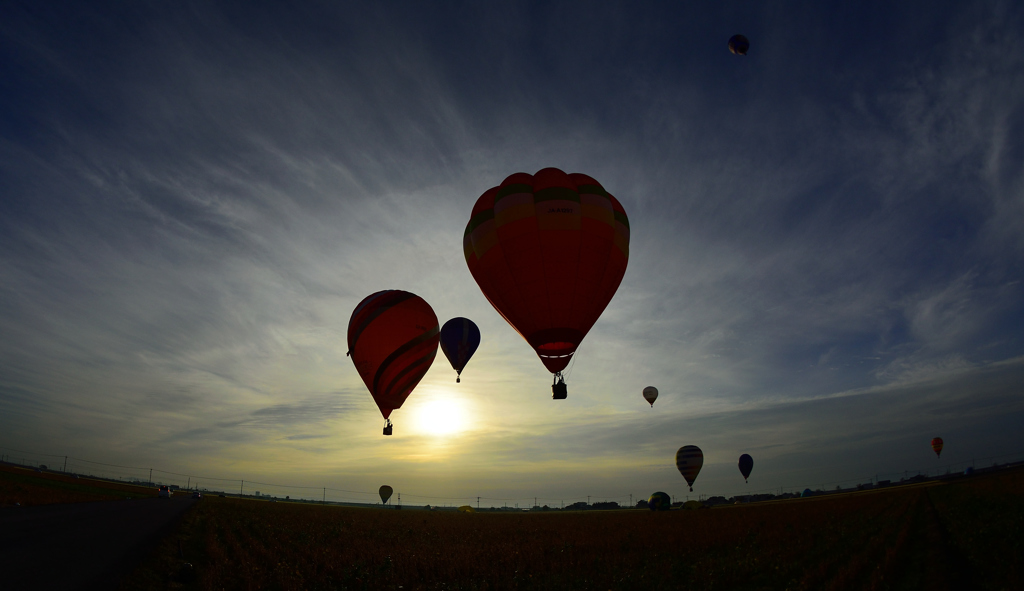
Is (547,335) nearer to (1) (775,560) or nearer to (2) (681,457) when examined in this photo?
(1) (775,560)

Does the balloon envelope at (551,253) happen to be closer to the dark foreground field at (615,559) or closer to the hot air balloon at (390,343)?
the hot air balloon at (390,343)

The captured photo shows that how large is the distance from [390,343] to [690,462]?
5217 cm

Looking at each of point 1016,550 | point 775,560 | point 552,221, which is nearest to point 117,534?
point 552,221

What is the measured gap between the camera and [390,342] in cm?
3023

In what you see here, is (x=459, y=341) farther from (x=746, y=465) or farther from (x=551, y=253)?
(x=746, y=465)

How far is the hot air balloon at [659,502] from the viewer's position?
5578 cm

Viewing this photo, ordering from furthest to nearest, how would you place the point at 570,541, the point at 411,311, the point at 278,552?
the point at 411,311 < the point at 570,541 < the point at 278,552

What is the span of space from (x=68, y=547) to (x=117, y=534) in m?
4.22

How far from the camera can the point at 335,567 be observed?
13555mm

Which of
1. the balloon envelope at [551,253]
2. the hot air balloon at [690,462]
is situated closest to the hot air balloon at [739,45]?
the balloon envelope at [551,253]

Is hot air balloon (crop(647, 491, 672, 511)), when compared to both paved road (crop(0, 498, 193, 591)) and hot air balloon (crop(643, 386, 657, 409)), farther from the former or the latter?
paved road (crop(0, 498, 193, 591))

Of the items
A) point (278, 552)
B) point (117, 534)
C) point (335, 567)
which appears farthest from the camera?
point (117, 534)

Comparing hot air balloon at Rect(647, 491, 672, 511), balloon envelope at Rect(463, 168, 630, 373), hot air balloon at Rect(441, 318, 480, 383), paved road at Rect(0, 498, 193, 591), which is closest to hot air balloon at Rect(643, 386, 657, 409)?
hot air balloon at Rect(647, 491, 672, 511)

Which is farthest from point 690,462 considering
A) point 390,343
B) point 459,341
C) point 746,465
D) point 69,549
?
point 69,549
